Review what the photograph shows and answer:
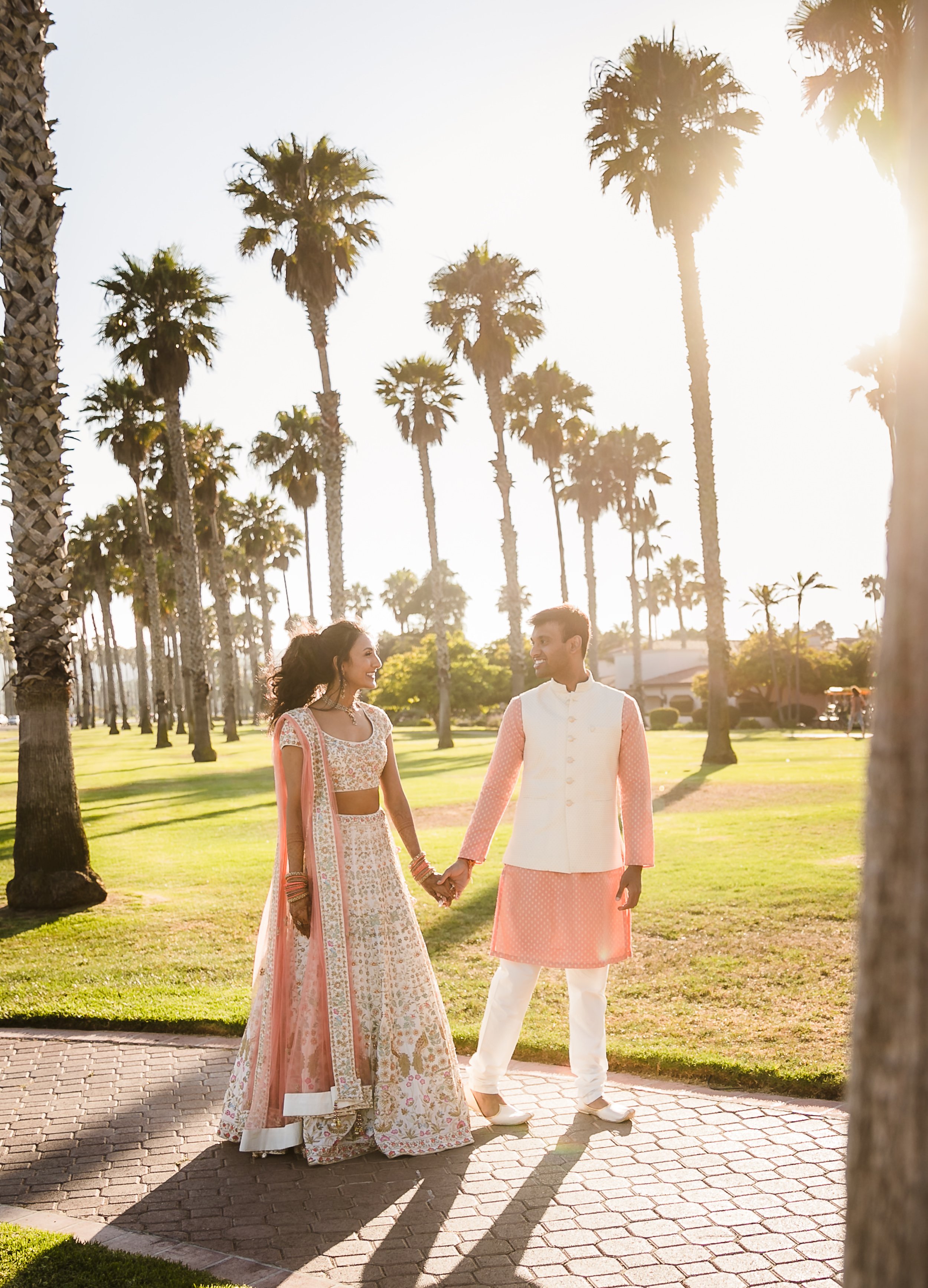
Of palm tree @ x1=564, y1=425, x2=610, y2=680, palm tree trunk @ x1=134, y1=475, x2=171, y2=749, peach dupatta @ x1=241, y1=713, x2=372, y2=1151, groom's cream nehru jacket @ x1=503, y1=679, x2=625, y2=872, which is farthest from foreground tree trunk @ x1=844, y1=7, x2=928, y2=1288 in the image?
palm tree @ x1=564, y1=425, x2=610, y2=680

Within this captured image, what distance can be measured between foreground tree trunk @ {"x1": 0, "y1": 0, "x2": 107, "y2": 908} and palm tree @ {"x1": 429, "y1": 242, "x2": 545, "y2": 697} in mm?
23713

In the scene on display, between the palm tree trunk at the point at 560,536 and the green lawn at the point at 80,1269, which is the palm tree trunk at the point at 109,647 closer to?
the palm tree trunk at the point at 560,536

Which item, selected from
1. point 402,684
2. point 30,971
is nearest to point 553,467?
point 402,684

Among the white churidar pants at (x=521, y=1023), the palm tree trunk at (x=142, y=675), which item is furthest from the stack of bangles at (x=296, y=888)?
the palm tree trunk at (x=142, y=675)

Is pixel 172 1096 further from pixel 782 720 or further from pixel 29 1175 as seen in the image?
pixel 782 720

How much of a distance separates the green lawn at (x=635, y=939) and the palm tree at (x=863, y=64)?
1051 centimetres

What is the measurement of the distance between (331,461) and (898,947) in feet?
80.4

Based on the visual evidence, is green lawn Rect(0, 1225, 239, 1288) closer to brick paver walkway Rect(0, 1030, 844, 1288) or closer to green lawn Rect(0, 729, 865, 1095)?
brick paver walkway Rect(0, 1030, 844, 1288)

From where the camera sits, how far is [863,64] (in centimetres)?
1666

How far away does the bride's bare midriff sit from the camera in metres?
4.76

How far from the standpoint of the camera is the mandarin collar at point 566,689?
472 cm

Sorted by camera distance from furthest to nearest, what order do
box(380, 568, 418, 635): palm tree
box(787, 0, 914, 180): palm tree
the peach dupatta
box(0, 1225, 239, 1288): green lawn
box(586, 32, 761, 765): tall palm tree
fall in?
box(380, 568, 418, 635): palm tree < box(586, 32, 761, 765): tall palm tree < box(787, 0, 914, 180): palm tree < the peach dupatta < box(0, 1225, 239, 1288): green lawn

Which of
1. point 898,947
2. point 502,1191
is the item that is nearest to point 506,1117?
point 502,1191

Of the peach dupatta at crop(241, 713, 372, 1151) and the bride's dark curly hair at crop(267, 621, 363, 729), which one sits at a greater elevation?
the bride's dark curly hair at crop(267, 621, 363, 729)
